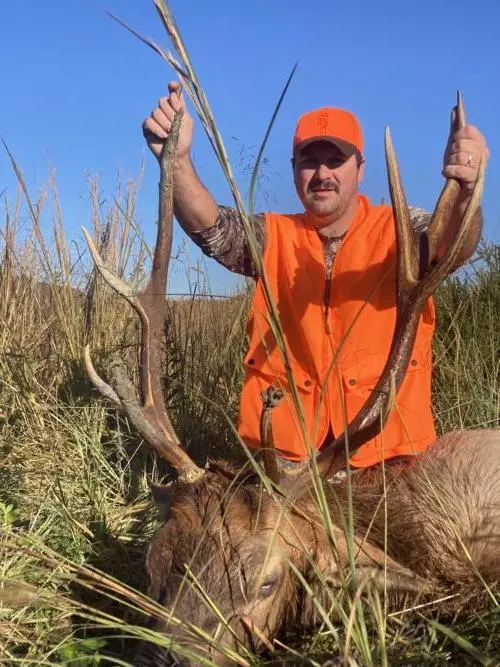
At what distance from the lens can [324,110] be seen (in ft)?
14.8

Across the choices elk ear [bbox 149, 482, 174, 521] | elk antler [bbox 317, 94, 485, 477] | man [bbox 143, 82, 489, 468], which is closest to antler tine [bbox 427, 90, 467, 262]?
elk antler [bbox 317, 94, 485, 477]

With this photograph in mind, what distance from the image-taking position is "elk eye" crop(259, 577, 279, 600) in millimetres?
2516

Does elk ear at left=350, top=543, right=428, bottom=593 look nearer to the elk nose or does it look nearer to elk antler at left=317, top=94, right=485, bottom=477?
elk antler at left=317, top=94, right=485, bottom=477

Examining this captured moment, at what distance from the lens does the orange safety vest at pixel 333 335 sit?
151 inches

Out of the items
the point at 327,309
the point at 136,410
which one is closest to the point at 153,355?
the point at 136,410

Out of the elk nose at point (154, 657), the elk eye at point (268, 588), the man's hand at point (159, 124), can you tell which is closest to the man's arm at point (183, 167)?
the man's hand at point (159, 124)

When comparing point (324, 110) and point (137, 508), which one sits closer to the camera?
point (137, 508)

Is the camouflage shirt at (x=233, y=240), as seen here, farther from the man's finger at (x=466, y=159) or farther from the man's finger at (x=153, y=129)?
the man's finger at (x=466, y=159)

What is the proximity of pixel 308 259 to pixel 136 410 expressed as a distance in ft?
5.65

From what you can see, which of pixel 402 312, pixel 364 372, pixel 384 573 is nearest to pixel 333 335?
pixel 364 372

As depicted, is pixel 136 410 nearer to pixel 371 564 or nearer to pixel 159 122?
pixel 371 564

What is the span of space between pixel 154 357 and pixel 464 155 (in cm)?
151

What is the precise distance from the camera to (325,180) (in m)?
4.42

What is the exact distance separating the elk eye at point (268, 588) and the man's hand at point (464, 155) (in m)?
1.71
